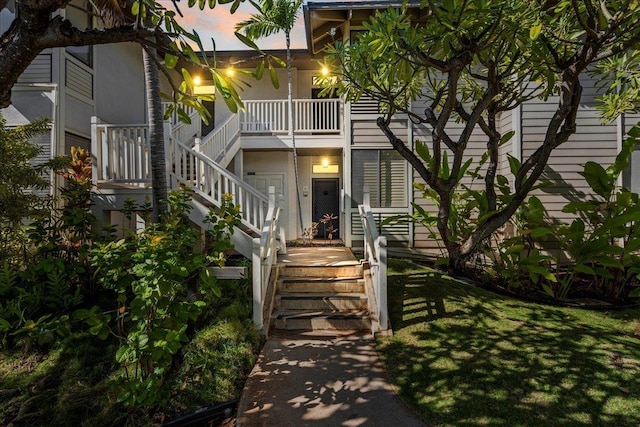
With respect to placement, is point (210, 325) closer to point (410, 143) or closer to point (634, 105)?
point (410, 143)

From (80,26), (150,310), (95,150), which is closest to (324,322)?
(150,310)

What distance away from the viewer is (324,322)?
15.7ft

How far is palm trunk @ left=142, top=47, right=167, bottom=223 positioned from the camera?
15.3 feet

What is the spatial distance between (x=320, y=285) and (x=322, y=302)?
0.41 metres

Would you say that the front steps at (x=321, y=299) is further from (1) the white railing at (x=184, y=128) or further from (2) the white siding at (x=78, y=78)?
(2) the white siding at (x=78, y=78)

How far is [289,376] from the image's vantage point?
3.68m

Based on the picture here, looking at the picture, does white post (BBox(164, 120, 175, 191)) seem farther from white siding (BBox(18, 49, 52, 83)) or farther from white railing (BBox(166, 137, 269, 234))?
white siding (BBox(18, 49, 52, 83))

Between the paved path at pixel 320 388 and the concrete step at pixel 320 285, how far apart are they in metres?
1.04

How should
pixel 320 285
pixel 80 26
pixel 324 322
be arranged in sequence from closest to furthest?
pixel 324 322, pixel 320 285, pixel 80 26

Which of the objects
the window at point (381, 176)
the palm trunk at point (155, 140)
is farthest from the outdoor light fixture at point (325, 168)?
the palm trunk at point (155, 140)

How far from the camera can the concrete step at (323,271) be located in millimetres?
5785

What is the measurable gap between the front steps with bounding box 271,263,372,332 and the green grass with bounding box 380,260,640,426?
56 centimetres

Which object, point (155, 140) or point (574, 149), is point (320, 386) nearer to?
point (155, 140)

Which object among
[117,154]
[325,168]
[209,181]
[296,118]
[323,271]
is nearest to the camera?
[323,271]
